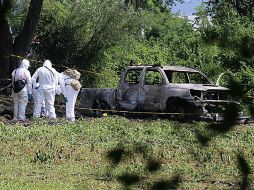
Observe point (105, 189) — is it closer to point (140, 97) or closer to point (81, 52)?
point (140, 97)

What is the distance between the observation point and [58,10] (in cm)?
2884

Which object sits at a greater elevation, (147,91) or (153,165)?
(153,165)

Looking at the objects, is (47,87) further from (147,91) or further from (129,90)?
(147,91)

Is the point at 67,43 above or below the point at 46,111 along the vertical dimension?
above

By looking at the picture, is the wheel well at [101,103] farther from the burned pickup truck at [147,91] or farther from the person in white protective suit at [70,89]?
the person in white protective suit at [70,89]

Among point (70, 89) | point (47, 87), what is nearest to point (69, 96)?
point (70, 89)

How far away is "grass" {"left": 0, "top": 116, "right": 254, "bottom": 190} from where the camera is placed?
8.34 feet

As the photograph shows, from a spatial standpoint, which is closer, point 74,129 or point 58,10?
point 74,129

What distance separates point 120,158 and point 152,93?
51.4 feet

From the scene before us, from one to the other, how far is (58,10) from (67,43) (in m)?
1.62

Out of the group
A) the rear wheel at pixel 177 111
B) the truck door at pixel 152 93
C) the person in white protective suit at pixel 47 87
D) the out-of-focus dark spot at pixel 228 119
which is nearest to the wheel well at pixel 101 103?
the truck door at pixel 152 93

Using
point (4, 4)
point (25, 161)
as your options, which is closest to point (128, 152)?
point (4, 4)

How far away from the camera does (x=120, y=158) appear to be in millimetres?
2477

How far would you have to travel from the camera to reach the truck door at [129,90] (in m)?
18.5
